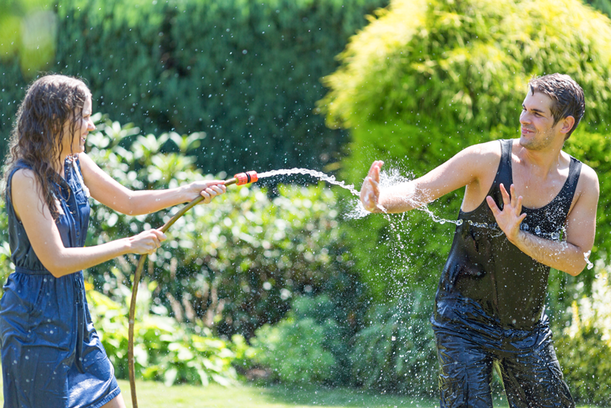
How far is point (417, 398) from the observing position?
468 centimetres

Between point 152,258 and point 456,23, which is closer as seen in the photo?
point 456,23

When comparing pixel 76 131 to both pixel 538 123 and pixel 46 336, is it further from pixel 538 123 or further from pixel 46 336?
pixel 538 123

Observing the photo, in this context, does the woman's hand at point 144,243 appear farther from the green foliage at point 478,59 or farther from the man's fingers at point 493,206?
the green foliage at point 478,59

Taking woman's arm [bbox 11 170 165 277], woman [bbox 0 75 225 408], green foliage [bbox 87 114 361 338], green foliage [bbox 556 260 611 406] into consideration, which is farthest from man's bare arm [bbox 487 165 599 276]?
green foliage [bbox 87 114 361 338]

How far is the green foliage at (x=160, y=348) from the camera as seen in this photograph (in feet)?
15.5

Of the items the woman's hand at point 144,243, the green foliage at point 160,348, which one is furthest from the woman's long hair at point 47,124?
the green foliage at point 160,348

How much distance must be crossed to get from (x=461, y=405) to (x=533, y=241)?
69 centimetres

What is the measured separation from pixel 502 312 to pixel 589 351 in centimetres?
221

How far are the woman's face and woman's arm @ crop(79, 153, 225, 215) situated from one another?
0.82 ft

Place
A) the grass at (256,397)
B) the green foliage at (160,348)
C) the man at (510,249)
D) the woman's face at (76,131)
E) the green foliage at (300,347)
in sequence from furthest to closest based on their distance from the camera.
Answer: the green foliage at (300,347), the green foliage at (160,348), the grass at (256,397), the man at (510,249), the woman's face at (76,131)

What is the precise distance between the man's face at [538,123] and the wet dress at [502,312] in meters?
0.09

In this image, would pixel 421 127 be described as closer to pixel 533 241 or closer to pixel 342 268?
pixel 342 268

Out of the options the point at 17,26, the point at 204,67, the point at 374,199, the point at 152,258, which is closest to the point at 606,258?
the point at 374,199

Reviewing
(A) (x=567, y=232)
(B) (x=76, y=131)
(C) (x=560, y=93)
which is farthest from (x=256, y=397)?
(C) (x=560, y=93)
